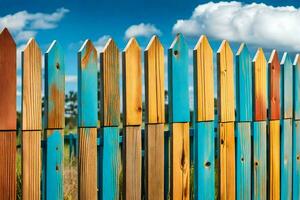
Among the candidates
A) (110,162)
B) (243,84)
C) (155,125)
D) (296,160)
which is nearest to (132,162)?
(110,162)

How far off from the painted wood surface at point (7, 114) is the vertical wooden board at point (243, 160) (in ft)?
6.14

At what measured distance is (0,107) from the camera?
113 inches

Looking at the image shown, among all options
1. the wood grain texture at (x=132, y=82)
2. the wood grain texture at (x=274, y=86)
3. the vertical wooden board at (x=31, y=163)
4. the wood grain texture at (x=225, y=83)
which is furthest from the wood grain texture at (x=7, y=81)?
the wood grain texture at (x=274, y=86)

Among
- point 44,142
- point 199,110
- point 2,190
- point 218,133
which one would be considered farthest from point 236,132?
point 2,190

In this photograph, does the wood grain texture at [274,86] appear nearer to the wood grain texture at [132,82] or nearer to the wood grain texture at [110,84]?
the wood grain texture at [132,82]

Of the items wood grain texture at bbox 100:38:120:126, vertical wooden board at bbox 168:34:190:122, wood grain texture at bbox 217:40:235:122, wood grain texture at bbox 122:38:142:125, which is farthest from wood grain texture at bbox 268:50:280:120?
wood grain texture at bbox 100:38:120:126

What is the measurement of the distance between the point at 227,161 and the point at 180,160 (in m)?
0.52

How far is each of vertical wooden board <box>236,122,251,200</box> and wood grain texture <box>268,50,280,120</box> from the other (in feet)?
1.26

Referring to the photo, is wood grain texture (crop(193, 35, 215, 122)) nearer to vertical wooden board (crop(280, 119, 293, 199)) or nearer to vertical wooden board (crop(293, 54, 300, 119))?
vertical wooden board (crop(280, 119, 293, 199))

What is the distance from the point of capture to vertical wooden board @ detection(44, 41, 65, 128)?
299 cm

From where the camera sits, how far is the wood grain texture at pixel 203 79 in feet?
12.1

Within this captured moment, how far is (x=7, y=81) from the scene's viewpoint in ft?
9.57

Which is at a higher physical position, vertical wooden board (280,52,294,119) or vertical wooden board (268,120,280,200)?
vertical wooden board (280,52,294,119)

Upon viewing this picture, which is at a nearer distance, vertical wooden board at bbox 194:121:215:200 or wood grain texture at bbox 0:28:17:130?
wood grain texture at bbox 0:28:17:130
